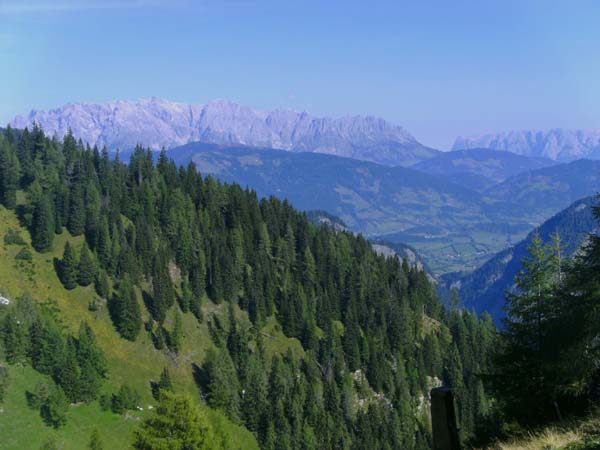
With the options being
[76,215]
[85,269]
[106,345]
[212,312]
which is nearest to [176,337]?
[106,345]

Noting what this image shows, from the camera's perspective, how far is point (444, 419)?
11.8 meters

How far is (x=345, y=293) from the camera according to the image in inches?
5989

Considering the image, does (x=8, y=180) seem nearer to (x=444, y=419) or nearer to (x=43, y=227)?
(x=43, y=227)

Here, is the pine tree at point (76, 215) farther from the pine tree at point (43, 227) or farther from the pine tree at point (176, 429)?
the pine tree at point (176, 429)

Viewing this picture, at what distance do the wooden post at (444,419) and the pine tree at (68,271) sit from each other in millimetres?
112017

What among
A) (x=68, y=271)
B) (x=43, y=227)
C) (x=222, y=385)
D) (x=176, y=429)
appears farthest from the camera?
(x=43, y=227)

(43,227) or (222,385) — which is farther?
(43,227)

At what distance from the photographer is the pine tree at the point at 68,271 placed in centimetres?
11100

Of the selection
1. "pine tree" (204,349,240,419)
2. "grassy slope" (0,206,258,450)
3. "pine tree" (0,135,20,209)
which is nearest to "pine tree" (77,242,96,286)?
"grassy slope" (0,206,258,450)

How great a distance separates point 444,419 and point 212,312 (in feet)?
390

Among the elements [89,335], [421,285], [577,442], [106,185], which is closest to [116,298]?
[89,335]

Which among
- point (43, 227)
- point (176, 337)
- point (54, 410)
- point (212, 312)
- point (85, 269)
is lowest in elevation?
point (54, 410)

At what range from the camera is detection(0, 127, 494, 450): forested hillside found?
326 ft

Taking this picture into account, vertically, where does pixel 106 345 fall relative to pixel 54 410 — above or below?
above
